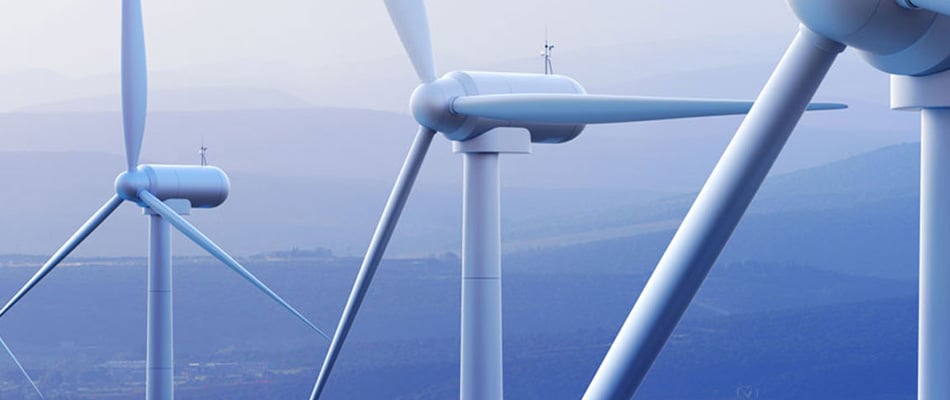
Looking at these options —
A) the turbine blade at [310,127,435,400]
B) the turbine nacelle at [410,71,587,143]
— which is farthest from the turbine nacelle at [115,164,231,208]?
the turbine nacelle at [410,71,587,143]

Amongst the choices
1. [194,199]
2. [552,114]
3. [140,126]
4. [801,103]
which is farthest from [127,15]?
[801,103]

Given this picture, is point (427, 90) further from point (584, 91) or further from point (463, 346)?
point (463, 346)

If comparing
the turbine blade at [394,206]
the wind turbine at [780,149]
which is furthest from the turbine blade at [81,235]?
the wind turbine at [780,149]

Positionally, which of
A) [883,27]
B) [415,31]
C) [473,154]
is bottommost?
Result: [883,27]

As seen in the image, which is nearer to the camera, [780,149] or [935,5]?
[935,5]

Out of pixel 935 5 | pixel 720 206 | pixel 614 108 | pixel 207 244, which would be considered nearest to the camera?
pixel 935 5

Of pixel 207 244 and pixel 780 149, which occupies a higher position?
pixel 207 244

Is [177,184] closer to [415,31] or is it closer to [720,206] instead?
[415,31]

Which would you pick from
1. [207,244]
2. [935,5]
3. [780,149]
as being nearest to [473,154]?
[207,244]
